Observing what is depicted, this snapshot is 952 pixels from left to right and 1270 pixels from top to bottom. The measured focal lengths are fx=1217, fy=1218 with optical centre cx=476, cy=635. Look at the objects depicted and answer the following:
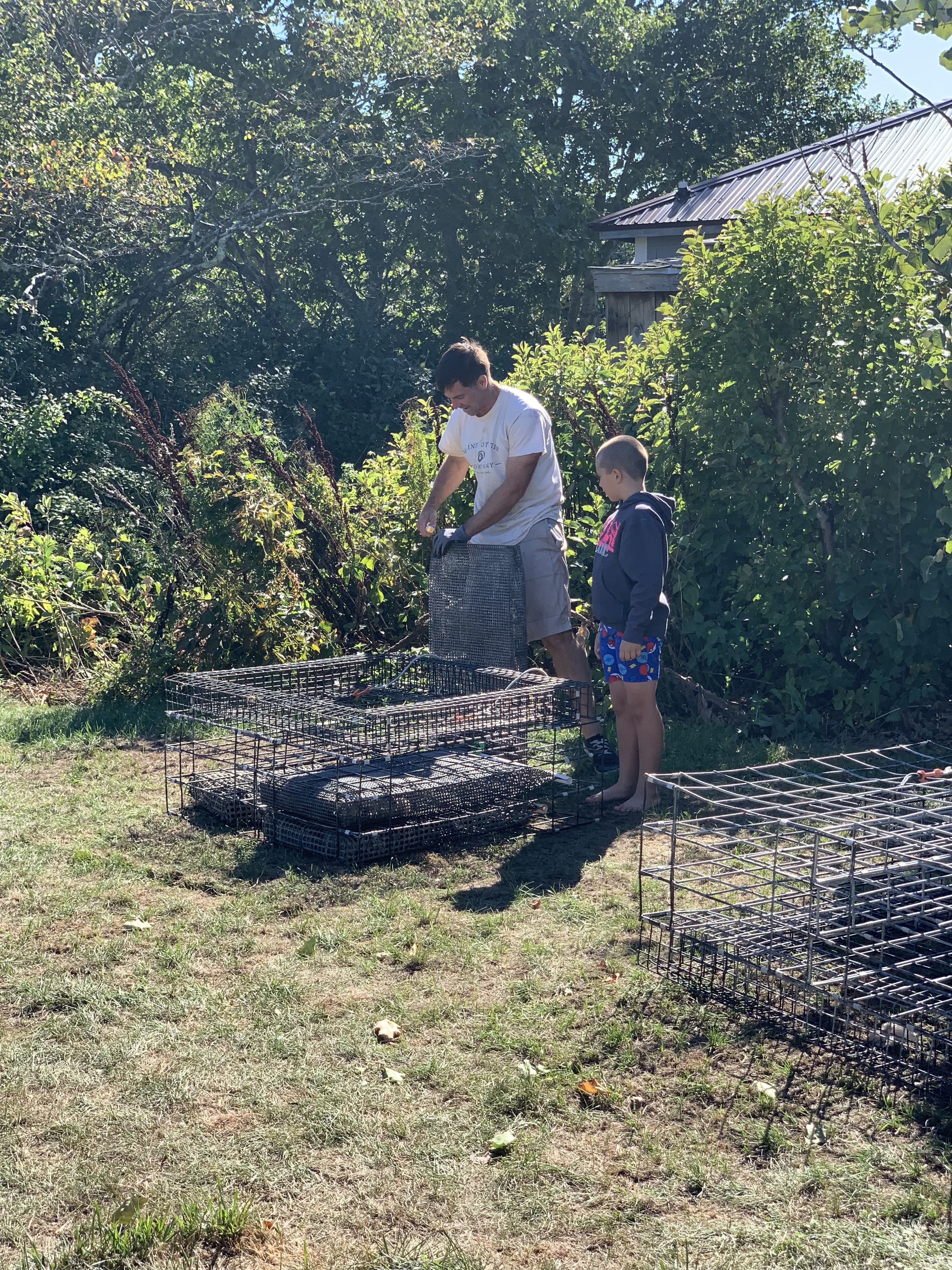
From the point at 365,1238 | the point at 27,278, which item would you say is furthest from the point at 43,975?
the point at 27,278

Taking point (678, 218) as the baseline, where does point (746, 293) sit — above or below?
below

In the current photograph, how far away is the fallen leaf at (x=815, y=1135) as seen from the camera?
9.47 ft

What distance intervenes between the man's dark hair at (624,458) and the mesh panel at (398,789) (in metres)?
1.46

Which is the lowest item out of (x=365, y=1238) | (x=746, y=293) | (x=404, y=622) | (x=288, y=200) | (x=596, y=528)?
(x=365, y=1238)

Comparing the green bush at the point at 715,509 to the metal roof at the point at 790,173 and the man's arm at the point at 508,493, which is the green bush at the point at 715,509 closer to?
the man's arm at the point at 508,493

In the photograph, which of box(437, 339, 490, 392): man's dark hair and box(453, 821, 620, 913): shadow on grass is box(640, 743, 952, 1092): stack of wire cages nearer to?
box(453, 821, 620, 913): shadow on grass

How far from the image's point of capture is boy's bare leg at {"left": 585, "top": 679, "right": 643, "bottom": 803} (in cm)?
582

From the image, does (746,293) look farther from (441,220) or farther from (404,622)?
(441,220)

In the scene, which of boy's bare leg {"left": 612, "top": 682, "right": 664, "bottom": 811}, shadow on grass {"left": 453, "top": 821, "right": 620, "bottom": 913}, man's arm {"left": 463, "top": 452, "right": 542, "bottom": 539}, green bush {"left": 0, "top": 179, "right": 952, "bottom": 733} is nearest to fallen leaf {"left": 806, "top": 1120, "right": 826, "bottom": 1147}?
shadow on grass {"left": 453, "top": 821, "right": 620, "bottom": 913}

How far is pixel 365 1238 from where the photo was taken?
2.54m

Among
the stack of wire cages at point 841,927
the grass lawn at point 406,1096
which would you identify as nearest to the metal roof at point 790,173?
the stack of wire cages at point 841,927

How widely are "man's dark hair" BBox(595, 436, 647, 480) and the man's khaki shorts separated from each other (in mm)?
762

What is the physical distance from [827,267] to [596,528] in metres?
2.15

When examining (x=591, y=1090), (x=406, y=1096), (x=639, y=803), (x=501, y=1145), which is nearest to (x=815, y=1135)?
(x=591, y=1090)
